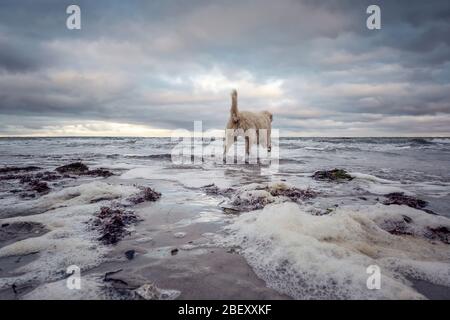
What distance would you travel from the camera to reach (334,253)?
2936 millimetres

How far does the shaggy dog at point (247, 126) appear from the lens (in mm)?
17328

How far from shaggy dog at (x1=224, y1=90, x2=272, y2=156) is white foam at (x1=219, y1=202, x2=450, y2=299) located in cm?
1331

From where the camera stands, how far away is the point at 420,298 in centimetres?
223

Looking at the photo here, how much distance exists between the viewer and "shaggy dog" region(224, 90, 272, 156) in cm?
1733

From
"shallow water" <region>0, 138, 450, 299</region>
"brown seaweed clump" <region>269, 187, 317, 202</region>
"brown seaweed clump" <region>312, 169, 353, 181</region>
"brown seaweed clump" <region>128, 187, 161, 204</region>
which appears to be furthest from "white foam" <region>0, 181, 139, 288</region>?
"brown seaweed clump" <region>312, 169, 353, 181</region>

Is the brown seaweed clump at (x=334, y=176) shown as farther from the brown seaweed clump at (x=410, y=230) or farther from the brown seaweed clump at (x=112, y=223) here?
the brown seaweed clump at (x=112, y=223)

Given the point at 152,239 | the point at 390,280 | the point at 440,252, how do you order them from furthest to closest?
the point at 152,239 < the point at 440,252 < the point at 390,280

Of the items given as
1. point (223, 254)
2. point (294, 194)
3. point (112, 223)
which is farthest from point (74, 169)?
point (223, 254)

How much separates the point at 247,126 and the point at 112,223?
15.1 metres

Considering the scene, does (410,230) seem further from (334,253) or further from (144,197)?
(144,197)

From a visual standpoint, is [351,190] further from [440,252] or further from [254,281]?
[254,281]

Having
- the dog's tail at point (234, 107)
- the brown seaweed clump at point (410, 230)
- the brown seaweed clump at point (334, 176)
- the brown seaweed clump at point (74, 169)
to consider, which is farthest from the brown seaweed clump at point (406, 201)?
the dog's tail at point (234, 107)
